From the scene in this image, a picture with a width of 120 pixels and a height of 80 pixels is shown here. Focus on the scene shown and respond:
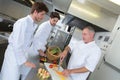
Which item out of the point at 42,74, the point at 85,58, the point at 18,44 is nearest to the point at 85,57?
the point at 85,58

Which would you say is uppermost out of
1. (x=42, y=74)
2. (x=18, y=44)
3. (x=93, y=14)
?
(x=93, y=14)

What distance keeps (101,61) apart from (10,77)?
4.65ft

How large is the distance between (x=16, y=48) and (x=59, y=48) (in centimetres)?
96

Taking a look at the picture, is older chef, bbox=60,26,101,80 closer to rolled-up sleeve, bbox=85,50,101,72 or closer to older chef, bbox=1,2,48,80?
rolled-up sleeve, bbox=85,50,101,72

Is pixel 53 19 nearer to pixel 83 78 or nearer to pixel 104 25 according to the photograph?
pixel 104 25

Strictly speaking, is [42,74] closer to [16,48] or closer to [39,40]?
[16,48]

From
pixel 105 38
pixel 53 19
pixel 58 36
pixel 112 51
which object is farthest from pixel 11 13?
pixel 112 51

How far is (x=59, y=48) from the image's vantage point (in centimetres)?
243

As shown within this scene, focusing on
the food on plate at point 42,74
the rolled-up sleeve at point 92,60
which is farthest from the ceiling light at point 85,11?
the food on plate at point 42,74

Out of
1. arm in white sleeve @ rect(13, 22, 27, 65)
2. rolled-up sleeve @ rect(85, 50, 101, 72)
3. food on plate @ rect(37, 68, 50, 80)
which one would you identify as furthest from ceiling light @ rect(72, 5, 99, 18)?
food on plate @ rect(37, 68, 50, 80)

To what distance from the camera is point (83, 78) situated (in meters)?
1.85

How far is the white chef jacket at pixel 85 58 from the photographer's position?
68.7 inches

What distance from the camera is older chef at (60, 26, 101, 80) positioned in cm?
173

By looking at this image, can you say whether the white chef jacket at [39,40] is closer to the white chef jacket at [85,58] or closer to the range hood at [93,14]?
the range hood at [93,14]
